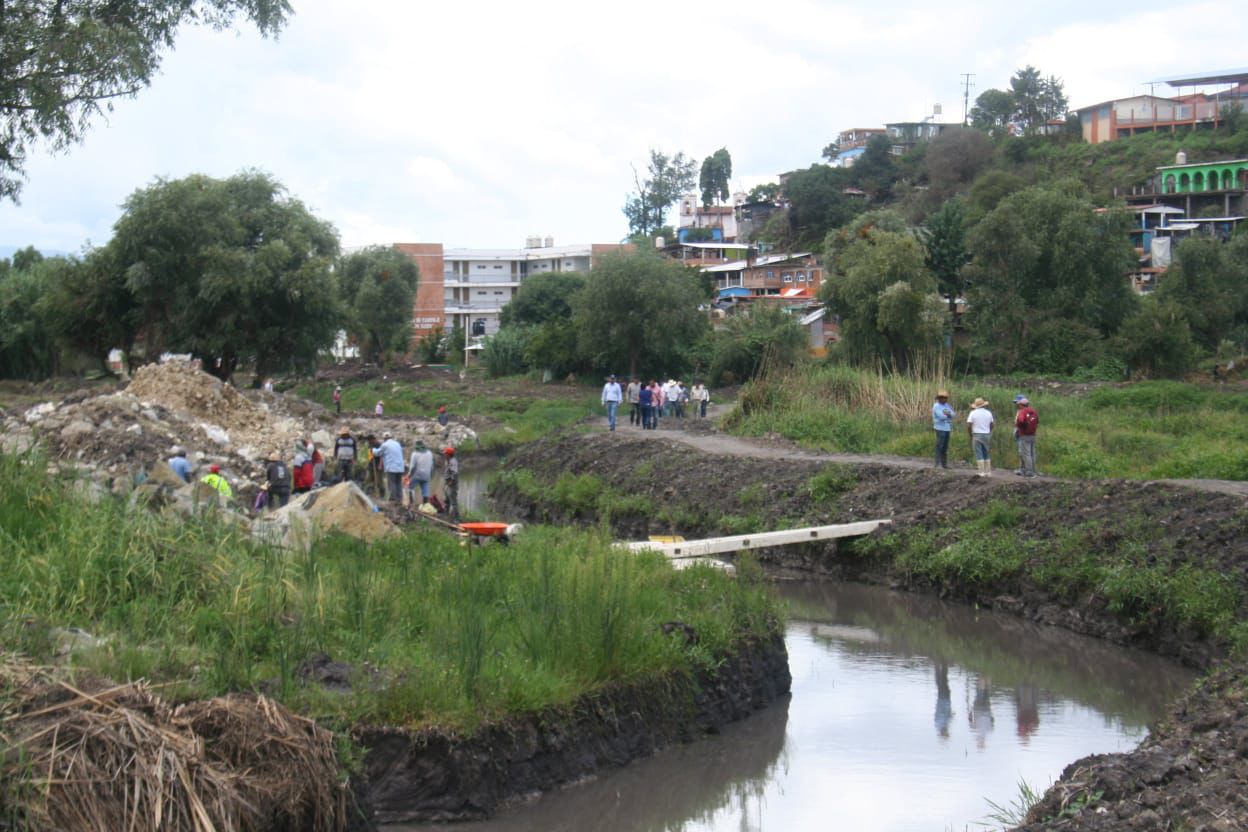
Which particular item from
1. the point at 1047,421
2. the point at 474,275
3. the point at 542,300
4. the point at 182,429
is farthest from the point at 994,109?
the point at 182,429

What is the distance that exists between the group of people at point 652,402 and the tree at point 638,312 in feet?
18.0

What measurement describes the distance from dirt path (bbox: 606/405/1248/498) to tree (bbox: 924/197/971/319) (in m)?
26.6

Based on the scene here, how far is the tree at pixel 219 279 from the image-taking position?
5350 centimetres

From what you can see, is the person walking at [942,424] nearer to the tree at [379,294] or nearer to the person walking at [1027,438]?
the person walking at [1027,438]

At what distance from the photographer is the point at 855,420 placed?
106 feet

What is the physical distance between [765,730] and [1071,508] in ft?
28.8

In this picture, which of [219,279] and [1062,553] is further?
[219,279]

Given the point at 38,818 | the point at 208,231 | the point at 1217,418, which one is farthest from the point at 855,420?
the point at 208,231

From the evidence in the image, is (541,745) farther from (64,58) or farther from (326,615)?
(64,58)

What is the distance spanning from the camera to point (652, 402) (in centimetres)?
3934

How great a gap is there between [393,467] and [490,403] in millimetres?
31112

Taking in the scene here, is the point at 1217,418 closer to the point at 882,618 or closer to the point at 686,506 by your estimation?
the point at 686,506

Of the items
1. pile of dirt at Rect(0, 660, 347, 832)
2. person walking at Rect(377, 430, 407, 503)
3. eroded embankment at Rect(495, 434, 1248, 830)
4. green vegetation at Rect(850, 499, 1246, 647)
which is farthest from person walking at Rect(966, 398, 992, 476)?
pile of dirt at Rect(0, 660, 347, 832)

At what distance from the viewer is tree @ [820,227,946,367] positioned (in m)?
51.2
